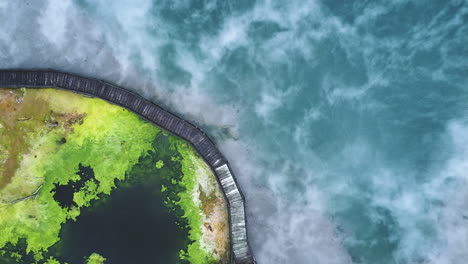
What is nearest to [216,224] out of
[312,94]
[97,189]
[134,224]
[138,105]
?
[134,224]

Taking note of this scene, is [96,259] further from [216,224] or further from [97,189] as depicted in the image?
[216,224]

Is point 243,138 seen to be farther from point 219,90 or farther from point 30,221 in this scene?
point 30,221

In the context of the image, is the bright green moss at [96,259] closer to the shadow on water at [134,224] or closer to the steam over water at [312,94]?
the shadow on water at [134,224]

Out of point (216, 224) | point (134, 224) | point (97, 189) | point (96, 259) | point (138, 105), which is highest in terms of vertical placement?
point (138, 105)

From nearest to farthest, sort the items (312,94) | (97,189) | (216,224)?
(216,224) < (97,189) < (312,94)

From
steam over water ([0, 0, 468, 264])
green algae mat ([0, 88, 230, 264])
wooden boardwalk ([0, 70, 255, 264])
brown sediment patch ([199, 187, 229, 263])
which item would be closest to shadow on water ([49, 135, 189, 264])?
green algae mat ([0, 88, 230, 264])

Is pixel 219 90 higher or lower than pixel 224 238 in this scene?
higher

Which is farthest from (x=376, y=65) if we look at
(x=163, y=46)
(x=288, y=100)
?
(x=163, y=46)

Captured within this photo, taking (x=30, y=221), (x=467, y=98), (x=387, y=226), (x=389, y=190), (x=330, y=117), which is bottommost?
(x=30, y=221)
